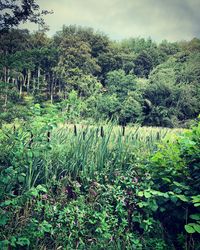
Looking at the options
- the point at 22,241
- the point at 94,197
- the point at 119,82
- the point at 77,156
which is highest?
the point at 119,82

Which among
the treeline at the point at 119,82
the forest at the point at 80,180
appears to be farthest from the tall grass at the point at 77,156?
the treeline at the point at 119,82

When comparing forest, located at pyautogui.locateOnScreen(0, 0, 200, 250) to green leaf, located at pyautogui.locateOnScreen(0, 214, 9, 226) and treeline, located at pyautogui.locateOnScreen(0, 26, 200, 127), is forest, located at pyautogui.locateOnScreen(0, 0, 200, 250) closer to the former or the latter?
green leaf, located at pyautogui.locateOnScreen(0, 214, 9, 226)

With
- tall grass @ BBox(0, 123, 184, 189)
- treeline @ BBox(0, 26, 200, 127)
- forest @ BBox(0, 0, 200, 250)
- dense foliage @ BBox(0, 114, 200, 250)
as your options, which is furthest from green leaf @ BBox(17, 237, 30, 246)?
treeline @ BBox(0, 26, 200, 127)

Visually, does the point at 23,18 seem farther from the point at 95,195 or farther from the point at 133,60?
the point at 133,60

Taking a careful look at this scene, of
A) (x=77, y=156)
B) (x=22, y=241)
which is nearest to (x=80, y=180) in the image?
(x=77, y=156)

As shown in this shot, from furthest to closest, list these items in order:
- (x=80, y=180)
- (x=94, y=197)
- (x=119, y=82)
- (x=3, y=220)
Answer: (x=119, y=82), (x=80, y=180), (x=94, y=197), (x=3, y=220)

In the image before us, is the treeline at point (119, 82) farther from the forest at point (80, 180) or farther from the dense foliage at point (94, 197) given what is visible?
the dense foliage at point (94, 197)

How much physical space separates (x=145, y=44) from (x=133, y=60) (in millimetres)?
9984

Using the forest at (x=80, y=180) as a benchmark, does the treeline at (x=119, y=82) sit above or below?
above

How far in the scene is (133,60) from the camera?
4091cm

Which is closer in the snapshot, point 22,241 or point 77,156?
point 22,241

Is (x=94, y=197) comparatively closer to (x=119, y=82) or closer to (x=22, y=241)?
(x=22, y=241)

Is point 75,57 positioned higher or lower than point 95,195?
higher

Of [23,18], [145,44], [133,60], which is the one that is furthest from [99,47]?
[23,18]
